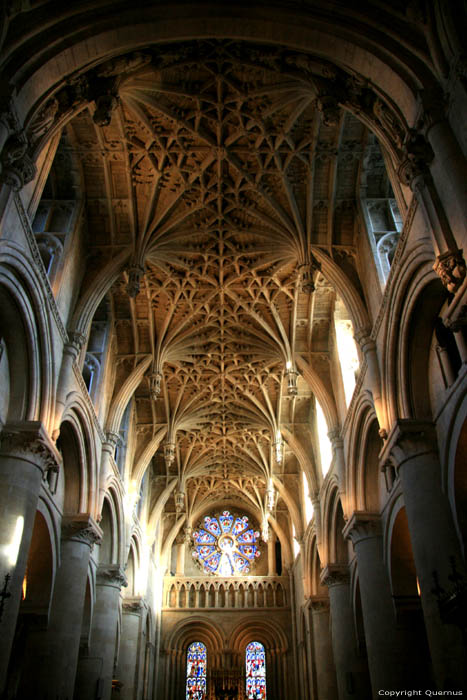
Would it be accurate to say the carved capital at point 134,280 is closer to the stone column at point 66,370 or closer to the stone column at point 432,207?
the stone column at point 66,370

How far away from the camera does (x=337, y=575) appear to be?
63.4 ft

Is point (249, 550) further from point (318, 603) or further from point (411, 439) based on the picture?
point (411, 439)

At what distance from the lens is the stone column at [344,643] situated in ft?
56.0

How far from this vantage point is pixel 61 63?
37.3ft

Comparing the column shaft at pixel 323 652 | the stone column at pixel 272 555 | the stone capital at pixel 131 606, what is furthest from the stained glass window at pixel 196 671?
the stone capital at pixel 131 606

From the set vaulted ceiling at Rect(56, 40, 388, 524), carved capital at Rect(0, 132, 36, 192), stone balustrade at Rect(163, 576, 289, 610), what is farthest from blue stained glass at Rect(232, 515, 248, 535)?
carved capital at Rect(0, 132, 36, 192)

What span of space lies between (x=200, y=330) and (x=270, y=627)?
17838mm

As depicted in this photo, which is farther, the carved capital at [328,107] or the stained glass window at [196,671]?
the stained glass window at [196,671]

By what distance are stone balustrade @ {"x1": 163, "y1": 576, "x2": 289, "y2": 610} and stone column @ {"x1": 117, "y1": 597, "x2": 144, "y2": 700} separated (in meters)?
7.43

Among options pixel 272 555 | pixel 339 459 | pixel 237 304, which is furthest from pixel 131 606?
pixel 237 304

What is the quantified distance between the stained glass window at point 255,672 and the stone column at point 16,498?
2260 cm

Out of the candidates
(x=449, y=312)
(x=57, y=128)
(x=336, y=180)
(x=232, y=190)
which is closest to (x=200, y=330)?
(x=232, y=190)

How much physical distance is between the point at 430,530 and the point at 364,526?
5.26 metres

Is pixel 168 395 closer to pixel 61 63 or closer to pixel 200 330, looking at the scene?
pixel 200 330
